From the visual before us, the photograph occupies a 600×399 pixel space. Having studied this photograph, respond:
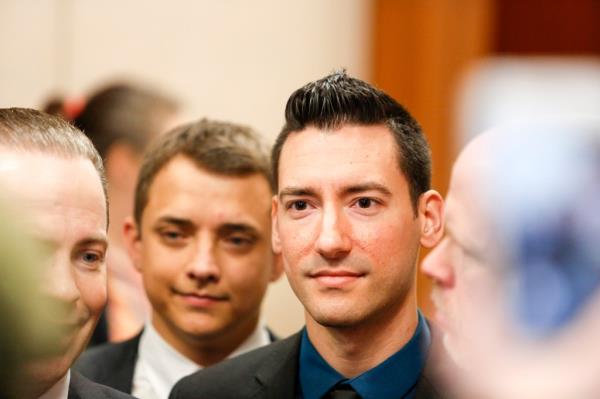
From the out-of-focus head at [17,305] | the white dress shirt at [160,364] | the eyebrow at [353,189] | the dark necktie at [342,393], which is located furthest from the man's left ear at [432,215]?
the out-of-focus head at [17,305]

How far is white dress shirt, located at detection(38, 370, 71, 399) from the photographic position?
6.86 ft

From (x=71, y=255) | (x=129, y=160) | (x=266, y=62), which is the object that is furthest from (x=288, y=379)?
(x=266, y=62)

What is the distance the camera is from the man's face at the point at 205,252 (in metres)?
2.99

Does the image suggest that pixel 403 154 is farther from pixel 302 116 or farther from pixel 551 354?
pixel 551 354

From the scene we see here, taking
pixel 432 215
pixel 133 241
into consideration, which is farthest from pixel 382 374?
pixel 133 241

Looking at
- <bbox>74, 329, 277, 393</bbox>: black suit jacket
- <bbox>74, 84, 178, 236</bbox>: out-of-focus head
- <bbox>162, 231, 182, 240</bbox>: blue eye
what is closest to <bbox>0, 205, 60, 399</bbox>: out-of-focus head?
<bbox>74, 329, 277, 393</bbox>: black suit jacket

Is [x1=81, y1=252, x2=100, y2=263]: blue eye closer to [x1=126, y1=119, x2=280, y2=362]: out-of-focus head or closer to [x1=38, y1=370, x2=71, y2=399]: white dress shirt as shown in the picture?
[x1=38, y1=370, x2=71, y2=399]: white dress shirt

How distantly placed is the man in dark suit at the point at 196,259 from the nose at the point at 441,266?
1.97ft

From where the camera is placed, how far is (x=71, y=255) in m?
2.05

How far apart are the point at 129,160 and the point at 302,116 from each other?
81.4 inches

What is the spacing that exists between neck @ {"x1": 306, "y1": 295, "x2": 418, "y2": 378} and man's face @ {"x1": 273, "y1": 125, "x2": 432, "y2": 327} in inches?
0.8

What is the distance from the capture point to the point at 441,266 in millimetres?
2562

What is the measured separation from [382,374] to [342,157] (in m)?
0.50

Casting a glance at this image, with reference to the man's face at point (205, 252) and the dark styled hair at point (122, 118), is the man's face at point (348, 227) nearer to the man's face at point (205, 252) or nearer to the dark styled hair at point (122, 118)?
the man's face at point (205, 252)
